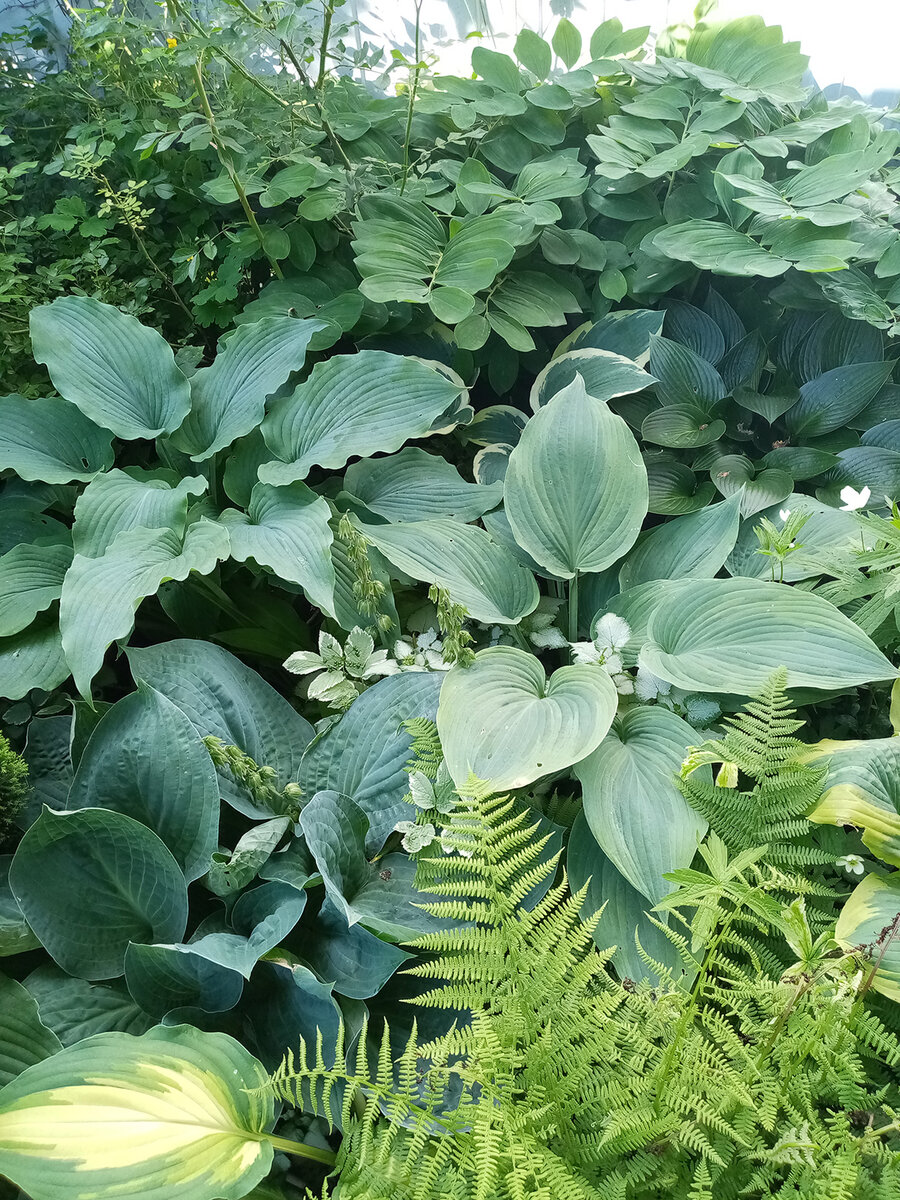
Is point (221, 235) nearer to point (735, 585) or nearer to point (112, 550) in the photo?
point (112, 550)

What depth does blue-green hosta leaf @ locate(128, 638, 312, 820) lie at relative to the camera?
1.07 m

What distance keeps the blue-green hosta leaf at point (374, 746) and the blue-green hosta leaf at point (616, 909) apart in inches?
9.6

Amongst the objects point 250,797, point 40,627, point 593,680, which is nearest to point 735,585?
point 593,680

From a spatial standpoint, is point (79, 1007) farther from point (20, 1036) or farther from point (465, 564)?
point (465, 564)

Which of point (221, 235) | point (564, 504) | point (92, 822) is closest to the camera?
point (92, 822)

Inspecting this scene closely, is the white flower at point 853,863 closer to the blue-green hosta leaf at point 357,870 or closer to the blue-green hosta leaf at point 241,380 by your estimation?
the blue-green hosta leaf at point 357,870

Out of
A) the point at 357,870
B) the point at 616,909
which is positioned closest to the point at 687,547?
the point at 616,909

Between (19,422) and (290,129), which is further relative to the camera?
(290,129)

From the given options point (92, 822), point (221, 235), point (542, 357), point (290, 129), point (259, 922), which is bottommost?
point (259, 922)

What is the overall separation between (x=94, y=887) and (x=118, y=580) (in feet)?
1.25

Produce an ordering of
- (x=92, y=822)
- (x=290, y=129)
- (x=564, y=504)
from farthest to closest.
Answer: (x=290, y=129) → (x=564, y=504) → (x=92, y=822)

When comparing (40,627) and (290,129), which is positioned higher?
(290,129)

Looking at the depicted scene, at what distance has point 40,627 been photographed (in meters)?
1.14

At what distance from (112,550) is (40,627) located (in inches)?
8.1
